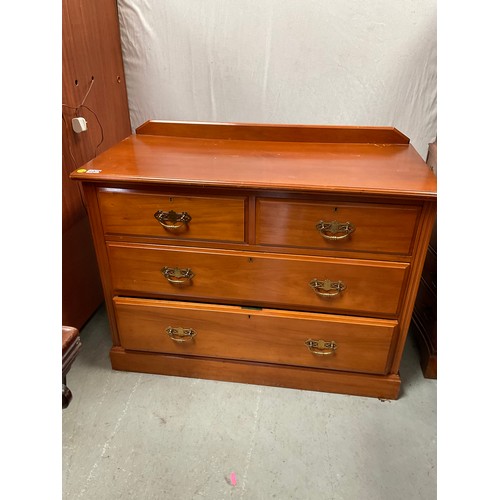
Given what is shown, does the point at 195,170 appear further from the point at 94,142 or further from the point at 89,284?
the point at 89,284

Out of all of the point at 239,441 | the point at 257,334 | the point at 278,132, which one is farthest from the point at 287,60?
the point at 239,441

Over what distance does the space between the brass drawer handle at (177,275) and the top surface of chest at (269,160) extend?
0.96 ft

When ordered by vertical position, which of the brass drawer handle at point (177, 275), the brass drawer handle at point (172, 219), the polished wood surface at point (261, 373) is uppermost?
the brass drawer handle at point (172, 219)

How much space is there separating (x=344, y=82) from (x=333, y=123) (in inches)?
6.1

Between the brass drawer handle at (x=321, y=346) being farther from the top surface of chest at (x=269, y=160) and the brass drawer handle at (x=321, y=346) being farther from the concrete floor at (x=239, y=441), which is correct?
the top surface of chest at (x=269, y=160)

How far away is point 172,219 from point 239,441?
2.35 ft

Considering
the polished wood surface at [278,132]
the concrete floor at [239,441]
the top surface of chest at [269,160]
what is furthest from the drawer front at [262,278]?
the polished wood surface at [278,132]

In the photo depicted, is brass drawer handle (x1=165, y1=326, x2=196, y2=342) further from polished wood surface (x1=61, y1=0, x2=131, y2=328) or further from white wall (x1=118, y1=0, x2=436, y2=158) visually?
white wall (x1=118, y1=0, x2=436, y2=158)

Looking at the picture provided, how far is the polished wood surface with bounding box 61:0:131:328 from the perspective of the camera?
137cm

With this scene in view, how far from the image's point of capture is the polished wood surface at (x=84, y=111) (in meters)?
1.37

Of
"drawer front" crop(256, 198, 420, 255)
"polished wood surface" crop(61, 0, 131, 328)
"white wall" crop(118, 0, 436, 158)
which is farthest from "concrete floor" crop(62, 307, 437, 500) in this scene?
"white wall" crop(118, 0, 436, 158)

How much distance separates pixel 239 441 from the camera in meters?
1.24

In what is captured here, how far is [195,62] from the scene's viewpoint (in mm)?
1562
